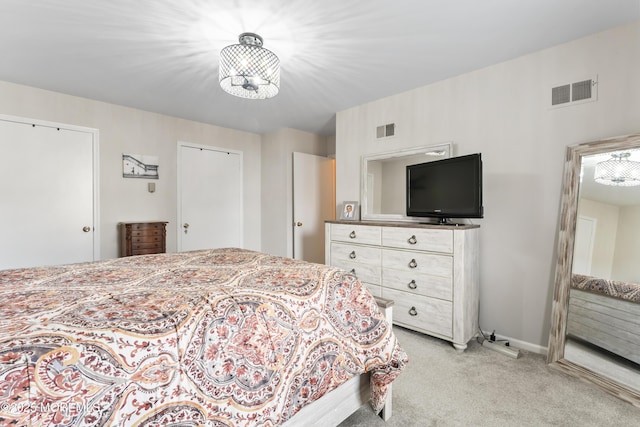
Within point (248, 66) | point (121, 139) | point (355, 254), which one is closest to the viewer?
point (248, 66)

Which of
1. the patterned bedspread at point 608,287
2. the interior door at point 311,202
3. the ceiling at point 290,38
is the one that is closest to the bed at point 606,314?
the patterned bedspread at point 608,287

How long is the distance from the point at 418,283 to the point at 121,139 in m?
3.74

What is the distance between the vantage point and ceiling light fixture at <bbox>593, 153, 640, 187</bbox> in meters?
1.92

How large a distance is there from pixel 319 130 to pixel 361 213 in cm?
181

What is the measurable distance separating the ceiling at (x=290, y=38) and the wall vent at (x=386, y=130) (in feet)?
1.22

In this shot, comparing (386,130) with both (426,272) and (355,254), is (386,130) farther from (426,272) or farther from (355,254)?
(426,272)

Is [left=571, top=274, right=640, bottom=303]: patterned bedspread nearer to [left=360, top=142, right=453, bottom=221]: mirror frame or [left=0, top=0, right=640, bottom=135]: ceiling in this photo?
[left=360, top=142, right=453, bottom=221]: mirror frame

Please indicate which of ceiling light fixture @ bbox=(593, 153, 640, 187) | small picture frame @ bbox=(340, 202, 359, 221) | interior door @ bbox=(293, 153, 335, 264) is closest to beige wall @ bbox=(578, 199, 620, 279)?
ceiling light fixture @ bbox=(593, 153, 640, 187)

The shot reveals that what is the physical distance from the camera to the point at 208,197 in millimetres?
4320

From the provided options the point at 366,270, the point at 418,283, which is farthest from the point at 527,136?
the point at 366,270

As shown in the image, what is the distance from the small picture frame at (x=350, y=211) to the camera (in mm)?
3569

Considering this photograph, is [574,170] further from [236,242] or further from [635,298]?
[236,242]

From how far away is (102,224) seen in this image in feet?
11.2

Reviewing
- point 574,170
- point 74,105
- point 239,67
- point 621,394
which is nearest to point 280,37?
point 239,67
